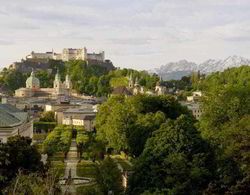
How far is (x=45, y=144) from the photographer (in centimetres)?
4806

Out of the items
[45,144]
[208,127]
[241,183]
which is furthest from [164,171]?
[45,144]

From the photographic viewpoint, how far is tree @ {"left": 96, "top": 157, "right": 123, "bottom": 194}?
101 feet

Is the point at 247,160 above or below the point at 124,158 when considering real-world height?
above

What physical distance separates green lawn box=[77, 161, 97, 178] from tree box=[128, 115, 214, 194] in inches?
523

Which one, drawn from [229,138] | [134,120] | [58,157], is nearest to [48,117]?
[58,157]

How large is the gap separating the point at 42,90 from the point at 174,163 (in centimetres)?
10326

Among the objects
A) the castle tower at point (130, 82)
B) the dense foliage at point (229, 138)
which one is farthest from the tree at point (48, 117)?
the dense foliage at point (229, 138)

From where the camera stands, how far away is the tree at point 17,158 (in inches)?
1071

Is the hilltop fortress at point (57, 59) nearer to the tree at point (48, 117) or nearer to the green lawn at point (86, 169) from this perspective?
the tree at point (48, 117)

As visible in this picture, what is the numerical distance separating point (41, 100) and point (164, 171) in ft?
274

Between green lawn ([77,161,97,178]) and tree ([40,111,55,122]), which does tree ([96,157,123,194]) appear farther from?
tree ([40,111,55,122])

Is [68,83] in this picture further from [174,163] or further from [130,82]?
[174,163]

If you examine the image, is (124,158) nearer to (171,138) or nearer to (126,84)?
(171,138)

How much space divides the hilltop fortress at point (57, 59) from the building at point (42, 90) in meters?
27.2
